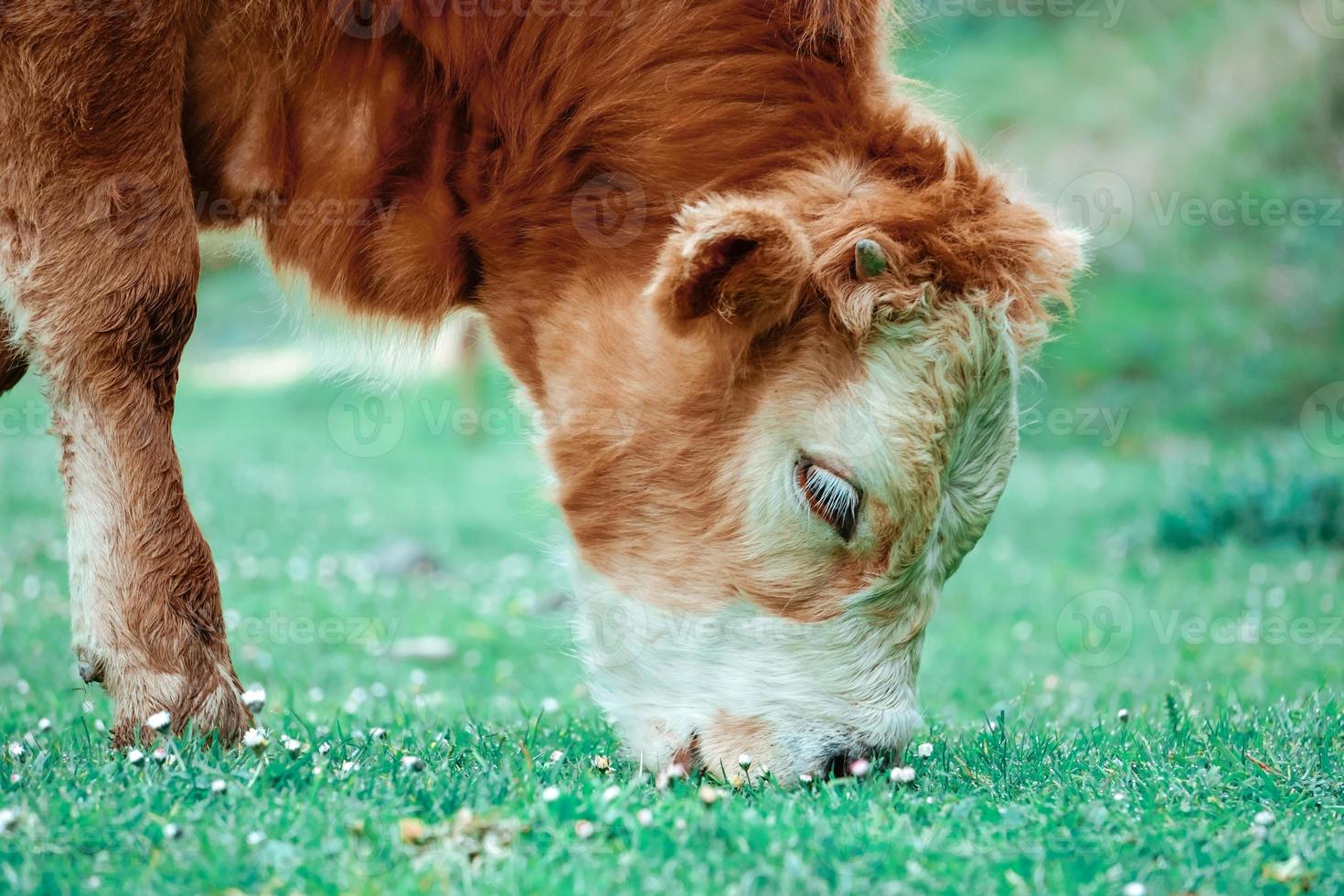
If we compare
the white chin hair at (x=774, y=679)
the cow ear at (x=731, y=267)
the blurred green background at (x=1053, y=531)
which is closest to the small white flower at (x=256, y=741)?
the blurred green background at (x=1053, y=531)

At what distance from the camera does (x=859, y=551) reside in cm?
354

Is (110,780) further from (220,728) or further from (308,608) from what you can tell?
(308,608)

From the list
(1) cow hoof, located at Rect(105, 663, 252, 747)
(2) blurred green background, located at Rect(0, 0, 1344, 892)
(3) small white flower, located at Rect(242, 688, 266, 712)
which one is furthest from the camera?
(3) small white flower, located at Rect(242, 688, 266, 712)

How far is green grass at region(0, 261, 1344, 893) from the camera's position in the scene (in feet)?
8.35

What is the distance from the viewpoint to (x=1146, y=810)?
9.79 ft

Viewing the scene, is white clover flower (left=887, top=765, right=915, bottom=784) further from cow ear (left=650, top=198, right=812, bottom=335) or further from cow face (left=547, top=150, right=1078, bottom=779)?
cow ear (left=650, top=198, right=812, bottom=335)

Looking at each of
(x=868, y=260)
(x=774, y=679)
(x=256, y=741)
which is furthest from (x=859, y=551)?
(x=256, y=741)

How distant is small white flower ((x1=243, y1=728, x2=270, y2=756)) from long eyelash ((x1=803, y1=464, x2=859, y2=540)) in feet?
5.25

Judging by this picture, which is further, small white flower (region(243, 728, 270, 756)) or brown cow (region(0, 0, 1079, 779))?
brown cow (region(0, 0, 1079, 779))

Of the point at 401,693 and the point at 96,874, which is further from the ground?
the point at 96,874

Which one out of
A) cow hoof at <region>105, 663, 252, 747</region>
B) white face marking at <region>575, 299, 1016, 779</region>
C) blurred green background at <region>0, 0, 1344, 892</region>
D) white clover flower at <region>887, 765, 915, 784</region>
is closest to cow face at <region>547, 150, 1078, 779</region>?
white face marking at <region>575, 299, 1016, 779</region>

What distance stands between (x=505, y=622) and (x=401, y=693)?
1814 mm

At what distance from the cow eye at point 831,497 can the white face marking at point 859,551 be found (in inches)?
0.9

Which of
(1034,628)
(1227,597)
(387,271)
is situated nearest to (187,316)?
(387,271)
